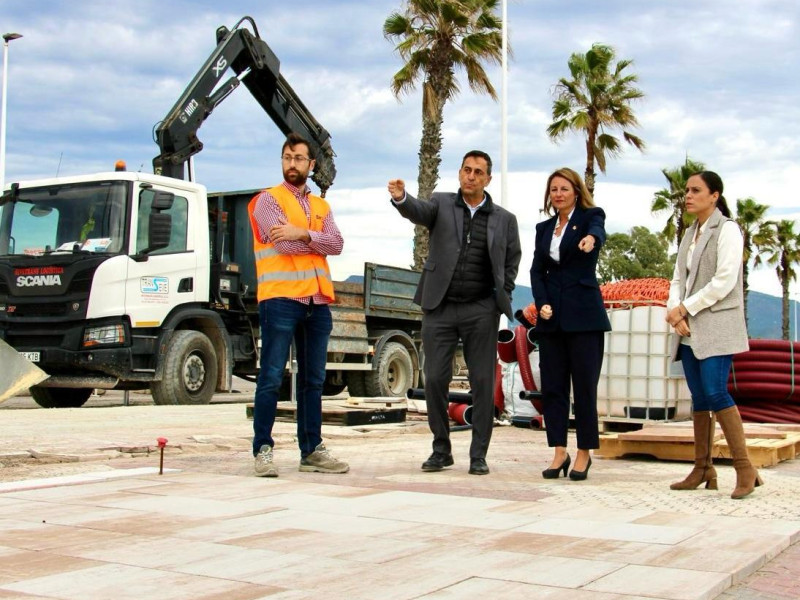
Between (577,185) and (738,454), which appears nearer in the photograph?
(738,454)

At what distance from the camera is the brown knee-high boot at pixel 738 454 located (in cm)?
541

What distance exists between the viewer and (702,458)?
5.72 m

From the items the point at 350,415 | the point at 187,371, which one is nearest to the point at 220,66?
the point at 187,371

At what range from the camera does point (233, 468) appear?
6.50 m

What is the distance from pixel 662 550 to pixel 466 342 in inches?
115

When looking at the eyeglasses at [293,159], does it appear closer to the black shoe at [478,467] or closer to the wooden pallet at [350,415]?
the black shoe at [478,467]

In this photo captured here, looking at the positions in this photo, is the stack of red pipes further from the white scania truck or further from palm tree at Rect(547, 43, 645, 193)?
palm tree at Rect(547, 43, 645, 193)

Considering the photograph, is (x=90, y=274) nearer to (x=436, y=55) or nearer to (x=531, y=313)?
(x=531, y=313)

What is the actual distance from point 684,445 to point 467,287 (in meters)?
2.02

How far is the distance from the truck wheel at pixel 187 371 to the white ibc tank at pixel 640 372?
6.41 meters

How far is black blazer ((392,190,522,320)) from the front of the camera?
255 inches

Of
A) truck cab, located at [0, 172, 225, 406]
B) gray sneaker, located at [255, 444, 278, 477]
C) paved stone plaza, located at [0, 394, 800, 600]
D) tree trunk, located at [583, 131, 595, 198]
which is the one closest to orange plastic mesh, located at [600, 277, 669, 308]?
paved stone plaza, located at [0, 394, 800, 600]

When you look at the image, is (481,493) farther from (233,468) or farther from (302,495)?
(233,468)

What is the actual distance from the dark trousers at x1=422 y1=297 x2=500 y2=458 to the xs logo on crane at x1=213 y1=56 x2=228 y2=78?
36.6 feet
